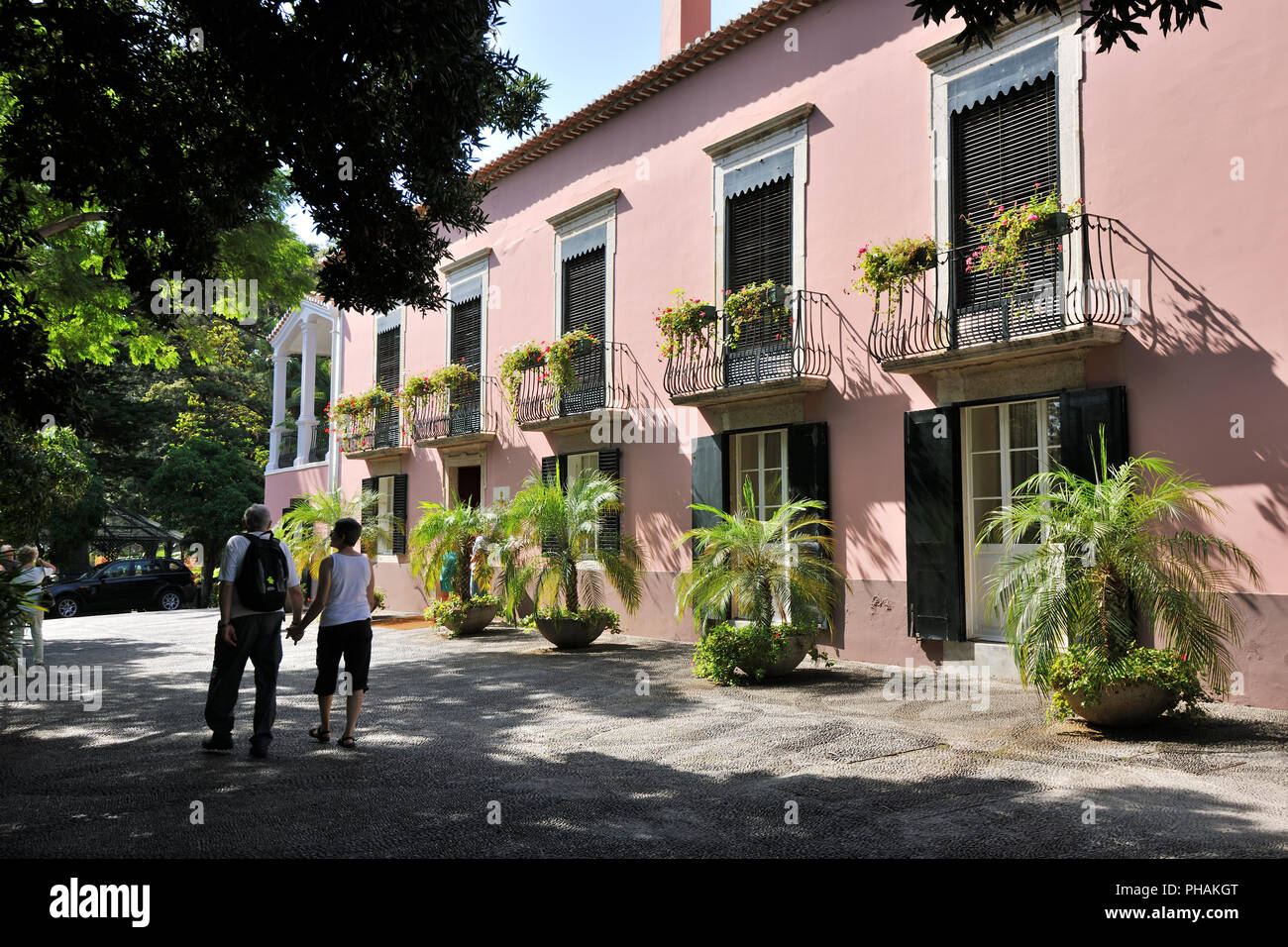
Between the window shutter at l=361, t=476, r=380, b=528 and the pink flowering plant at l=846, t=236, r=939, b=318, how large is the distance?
12.0 metres

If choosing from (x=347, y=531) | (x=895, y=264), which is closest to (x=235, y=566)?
(x=347, y=531)

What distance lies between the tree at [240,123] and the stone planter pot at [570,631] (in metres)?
5.78

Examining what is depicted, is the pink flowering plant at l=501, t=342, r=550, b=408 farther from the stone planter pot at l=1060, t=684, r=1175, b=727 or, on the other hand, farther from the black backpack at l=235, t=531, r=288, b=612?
the stone planter pot at l=1060, t=684, r=1175, b=727

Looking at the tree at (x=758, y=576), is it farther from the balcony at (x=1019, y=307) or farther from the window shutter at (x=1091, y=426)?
the window shutter at (x=1091, y=426)

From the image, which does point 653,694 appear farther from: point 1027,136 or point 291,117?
point 1027,136

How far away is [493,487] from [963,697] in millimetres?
10193

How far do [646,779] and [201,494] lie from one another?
2456 cm

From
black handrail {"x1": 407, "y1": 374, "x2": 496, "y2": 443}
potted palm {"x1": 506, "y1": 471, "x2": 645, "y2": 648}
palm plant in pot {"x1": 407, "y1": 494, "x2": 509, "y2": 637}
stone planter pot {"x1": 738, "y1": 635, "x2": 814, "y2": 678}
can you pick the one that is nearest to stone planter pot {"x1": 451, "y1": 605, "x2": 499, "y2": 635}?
palm plant in pot {"x1": 407, "y1": 494, "x2": 509, "y2": 637}

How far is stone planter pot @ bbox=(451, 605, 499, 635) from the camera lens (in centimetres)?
1419

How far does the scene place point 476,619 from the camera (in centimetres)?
1430

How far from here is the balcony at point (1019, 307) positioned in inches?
339

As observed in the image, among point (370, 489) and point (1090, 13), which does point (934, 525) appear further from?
point (370, 489)

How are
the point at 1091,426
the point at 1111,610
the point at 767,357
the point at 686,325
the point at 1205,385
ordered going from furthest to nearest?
1. the point at 686,325
2. the point at 767,357
3. the point at 1091,426
4. the point at 1205,385
5. the point at 1111,610

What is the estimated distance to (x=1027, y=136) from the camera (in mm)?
9555
